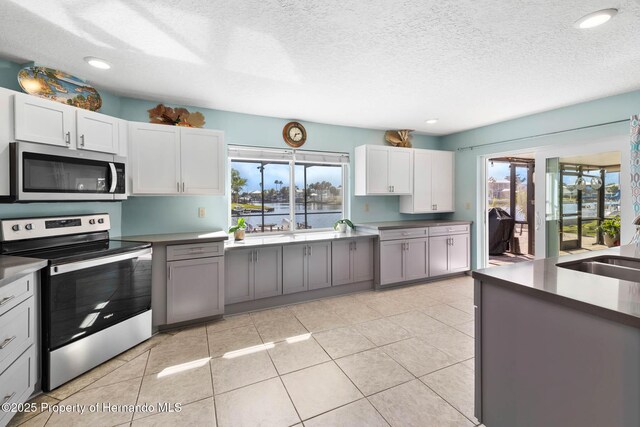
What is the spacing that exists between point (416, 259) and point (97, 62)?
4.14 meters

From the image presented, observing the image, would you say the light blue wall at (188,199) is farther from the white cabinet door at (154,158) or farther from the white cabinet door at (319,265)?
the white cabinet door at (319,265)

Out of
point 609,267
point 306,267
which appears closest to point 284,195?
point 306,267

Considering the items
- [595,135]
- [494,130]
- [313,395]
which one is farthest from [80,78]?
[595,135]

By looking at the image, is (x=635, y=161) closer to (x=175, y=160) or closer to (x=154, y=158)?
(x=175, y=160)

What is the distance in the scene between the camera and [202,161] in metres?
3.20

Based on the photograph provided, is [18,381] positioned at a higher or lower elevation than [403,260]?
lower

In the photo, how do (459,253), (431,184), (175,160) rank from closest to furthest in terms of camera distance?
1. (175,160)
2. (459,253)
3. (431,184)

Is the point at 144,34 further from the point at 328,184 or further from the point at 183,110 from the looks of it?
the point at 328,184

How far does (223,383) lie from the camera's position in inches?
81.0

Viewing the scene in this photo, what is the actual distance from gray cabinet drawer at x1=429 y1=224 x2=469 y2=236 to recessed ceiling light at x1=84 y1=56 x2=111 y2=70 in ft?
13.7

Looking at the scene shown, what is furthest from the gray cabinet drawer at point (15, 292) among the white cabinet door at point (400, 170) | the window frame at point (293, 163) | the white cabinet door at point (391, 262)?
the white cabinet door at point (400, 170)

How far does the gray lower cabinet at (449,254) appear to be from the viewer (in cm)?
438

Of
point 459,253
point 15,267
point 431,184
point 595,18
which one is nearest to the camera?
point 15,267

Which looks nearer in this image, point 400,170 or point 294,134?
point 294,134
